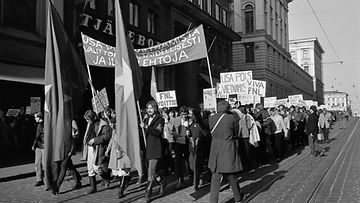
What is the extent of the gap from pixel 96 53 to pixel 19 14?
5316 millimetres

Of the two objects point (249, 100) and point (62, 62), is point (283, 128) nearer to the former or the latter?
point (249, 100)

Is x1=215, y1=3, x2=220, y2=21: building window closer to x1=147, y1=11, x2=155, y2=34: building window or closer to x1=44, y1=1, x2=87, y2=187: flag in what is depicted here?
x1=147, y1=11, x2=155, y2=34: building window

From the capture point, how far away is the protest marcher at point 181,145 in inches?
376

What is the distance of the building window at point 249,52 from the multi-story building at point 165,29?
21093 millimetres

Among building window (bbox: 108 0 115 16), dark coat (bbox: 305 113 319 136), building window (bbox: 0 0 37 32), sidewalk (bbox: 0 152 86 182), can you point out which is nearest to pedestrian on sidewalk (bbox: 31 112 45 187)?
sidewalk (bbox: 0 152 86 182)

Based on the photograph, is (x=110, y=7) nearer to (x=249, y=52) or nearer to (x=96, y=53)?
(x=96, y=53)

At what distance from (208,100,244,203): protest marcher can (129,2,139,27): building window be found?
15.8 meters

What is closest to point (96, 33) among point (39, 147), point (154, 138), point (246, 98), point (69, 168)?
point (246, 98)

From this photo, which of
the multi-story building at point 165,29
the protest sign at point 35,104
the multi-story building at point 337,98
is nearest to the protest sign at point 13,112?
the protest sign at point 35,104

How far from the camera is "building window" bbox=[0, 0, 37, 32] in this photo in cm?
1462

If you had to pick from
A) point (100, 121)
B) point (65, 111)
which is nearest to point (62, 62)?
point (65, 111)

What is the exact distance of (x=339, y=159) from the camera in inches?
564

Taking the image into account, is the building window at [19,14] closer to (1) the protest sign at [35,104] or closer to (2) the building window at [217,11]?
(1) the protest sign at [35,104]

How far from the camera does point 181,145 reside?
32.9ft
